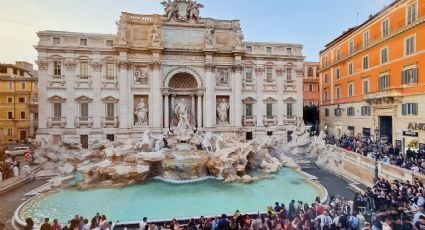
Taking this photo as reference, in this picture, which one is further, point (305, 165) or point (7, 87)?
point (7, 87)

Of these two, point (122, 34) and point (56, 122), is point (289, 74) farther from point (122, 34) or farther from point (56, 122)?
point (56, 122)

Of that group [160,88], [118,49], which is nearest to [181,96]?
[160,88]

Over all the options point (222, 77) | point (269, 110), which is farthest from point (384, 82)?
point (222, 77)

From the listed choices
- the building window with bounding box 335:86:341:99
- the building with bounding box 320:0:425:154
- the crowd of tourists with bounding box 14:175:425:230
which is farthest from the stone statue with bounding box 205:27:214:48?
the crowd of tourists with bounding box 14:175:425:230

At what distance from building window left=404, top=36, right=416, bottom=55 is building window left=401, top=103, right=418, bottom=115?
12.3 ft

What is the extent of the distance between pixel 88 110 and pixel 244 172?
15.1m

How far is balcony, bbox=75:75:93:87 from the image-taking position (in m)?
23.2

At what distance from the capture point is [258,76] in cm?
2672

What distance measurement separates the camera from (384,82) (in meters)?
22.0

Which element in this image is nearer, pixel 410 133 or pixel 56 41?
pixel 410 133

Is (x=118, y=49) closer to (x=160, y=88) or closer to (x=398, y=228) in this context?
(x=160, y=88)

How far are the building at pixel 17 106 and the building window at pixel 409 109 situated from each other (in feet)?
132

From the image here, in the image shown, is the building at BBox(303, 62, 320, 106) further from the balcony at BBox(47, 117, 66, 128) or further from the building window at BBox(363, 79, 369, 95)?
the balcony at BBox(47, 117, 66, 128)

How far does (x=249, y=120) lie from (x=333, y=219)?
18.6 m
